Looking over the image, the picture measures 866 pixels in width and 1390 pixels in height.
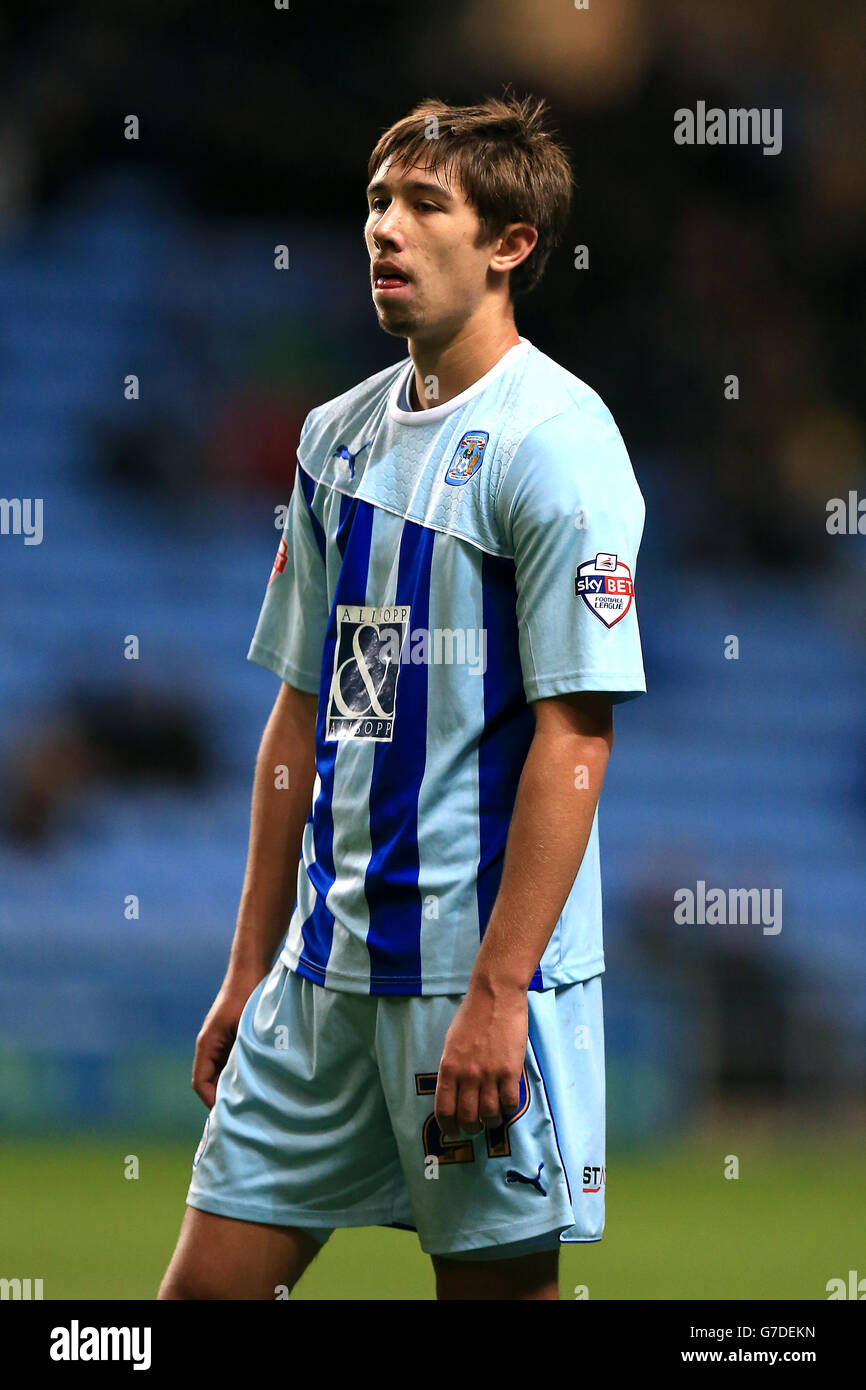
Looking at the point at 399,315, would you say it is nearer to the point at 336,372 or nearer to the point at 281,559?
the point at 281,559

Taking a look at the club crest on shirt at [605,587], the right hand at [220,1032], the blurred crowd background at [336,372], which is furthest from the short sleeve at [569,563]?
the blurred crowd background at [336,372]

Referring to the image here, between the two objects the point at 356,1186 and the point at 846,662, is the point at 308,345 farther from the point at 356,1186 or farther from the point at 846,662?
the point at 356,1186

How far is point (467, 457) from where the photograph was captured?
1.60 metres

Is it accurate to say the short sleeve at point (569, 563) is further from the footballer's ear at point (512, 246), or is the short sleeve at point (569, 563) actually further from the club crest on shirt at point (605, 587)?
the footballer's ear at point (512, 246)

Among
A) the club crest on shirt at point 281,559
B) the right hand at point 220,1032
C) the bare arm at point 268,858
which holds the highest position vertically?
the club crest on shirt at point 281,559

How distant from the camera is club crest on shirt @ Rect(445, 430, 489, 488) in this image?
1592 millimetres

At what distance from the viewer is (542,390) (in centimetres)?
162

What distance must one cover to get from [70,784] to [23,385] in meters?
1.23

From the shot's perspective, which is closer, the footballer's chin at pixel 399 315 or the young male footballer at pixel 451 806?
the young male footballer at pixel 451 806

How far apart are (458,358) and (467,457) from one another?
132mm

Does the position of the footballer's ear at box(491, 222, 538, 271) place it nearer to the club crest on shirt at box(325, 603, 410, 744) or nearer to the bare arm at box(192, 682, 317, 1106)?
the club crest on shirt at box(325, 603, 410, 744)

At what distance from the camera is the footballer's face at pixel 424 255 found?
5.39 feet

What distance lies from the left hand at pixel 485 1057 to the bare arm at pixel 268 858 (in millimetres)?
370

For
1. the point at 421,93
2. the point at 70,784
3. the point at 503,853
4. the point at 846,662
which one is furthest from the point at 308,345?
the point at 503,853
